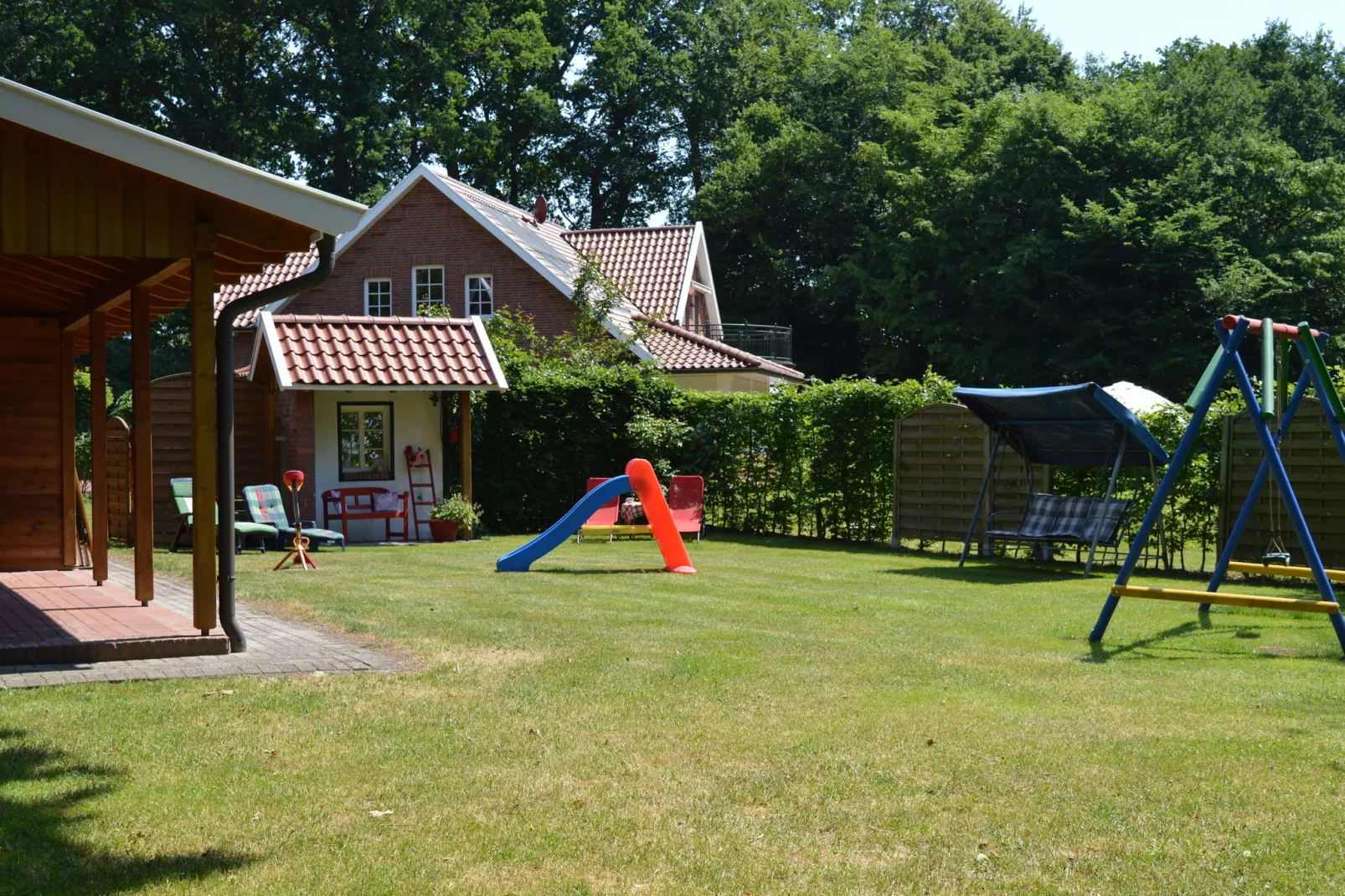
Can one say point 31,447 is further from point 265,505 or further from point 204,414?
point 204,414

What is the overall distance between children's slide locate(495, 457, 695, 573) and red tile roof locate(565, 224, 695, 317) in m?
17.9

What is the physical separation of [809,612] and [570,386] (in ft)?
37.9

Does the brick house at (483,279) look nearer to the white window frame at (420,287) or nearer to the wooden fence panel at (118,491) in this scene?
the white window frame at (420,287)

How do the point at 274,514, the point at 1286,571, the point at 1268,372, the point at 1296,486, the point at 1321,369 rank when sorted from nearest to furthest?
1. the point at 1268,372
2. the point at 1321,369
3. the point at 1286,571
4. the point at 1296,486
5. the point at 274,514

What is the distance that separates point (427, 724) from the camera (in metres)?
6.52

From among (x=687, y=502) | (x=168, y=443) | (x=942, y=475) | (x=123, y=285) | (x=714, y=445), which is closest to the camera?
(x=123, y=285)

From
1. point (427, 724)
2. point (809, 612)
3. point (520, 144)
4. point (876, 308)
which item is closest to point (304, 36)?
point (520, 144)

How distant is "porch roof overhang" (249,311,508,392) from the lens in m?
19.1

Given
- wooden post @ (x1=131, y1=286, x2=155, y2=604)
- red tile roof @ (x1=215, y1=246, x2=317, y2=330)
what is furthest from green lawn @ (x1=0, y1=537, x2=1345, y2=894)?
red tile roof @ (x1=215, y1=246, x2=317, y2=330)

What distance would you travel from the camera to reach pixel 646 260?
115 feet

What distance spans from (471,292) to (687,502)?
12858 mm

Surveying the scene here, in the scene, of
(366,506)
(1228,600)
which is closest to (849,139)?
(366,506)

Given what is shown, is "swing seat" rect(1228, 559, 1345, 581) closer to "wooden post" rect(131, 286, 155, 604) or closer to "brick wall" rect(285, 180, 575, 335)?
"wooden post" rect(131, 286, 155, 604)

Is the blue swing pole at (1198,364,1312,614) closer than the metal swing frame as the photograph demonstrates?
Yes
